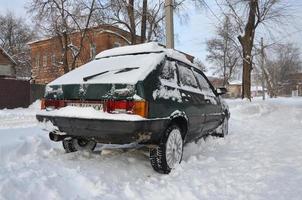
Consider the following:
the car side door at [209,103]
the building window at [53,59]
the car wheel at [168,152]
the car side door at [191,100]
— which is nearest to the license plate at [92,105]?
the car wheel at [168,152]

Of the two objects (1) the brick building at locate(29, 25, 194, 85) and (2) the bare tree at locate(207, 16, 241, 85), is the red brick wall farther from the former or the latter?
(2) the bare tree at locate(207, 16, 241, 85)

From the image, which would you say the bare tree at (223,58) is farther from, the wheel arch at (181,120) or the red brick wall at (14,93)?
the wheel arch at (181,120)

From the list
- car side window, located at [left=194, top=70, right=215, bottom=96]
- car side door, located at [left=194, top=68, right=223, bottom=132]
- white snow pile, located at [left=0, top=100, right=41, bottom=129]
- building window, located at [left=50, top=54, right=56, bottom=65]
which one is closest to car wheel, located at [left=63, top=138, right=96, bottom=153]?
car side door, located at [left=194, top=68, right=223, bottom=132]

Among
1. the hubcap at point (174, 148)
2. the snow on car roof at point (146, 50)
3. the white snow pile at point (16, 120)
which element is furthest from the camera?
the white snow pile at point (16, 120)

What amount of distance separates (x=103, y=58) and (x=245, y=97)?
18697 mm

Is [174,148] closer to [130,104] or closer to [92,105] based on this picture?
[130,104]

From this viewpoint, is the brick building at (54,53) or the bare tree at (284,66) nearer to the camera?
the brick building at (54,53)

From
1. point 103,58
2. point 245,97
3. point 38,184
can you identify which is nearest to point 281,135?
point 103,58

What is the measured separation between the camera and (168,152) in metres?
5.20

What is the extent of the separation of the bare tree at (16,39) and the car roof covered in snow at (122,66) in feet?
174

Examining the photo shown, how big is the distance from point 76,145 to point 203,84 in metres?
2.70

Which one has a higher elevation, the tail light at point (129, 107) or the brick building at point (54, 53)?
the brick building at point (54, 53)

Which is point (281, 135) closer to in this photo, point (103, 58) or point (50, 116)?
point (103, 58)

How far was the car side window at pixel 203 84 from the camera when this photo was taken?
22.6 feet
